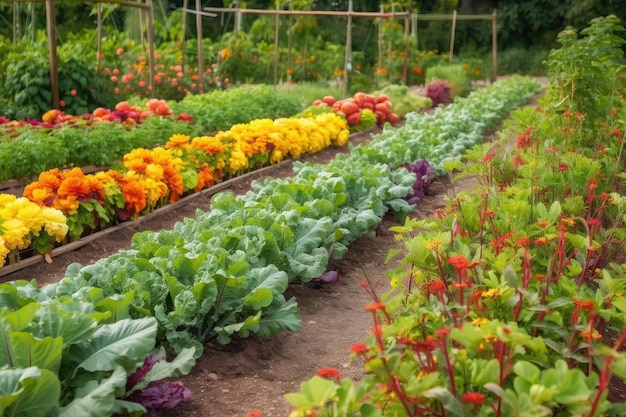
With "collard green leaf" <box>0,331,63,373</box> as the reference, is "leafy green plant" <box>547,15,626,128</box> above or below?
above

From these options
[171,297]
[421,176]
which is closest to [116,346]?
[171,297]

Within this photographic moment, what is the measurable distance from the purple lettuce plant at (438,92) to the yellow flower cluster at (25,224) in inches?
463

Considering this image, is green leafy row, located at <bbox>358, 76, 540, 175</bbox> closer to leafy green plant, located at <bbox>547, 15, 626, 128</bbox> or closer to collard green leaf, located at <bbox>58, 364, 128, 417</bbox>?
leafy green plant, located at <bbox>547, 15, 626, 128</bbox>

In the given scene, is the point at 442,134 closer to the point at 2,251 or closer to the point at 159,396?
the point at 2,251

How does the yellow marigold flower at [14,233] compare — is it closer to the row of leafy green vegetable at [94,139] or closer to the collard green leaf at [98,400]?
the row of leafy green vegetable at [94,139]

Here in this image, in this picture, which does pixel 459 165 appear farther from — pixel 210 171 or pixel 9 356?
pixel 210 171

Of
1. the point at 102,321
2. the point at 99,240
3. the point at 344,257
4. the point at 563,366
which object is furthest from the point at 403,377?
the point at 99,240

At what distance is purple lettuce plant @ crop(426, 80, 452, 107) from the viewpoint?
53.3 feet

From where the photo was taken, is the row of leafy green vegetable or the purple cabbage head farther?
the row of leafy green vegetable

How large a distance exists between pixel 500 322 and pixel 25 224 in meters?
3.73

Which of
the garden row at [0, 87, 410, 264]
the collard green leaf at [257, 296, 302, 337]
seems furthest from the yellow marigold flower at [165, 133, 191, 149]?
the collard green leaf at [257, 296, 302, 337]

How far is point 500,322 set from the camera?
8.34 ft

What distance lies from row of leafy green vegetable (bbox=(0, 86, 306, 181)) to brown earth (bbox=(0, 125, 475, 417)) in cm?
101

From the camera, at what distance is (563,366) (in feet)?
7.13
